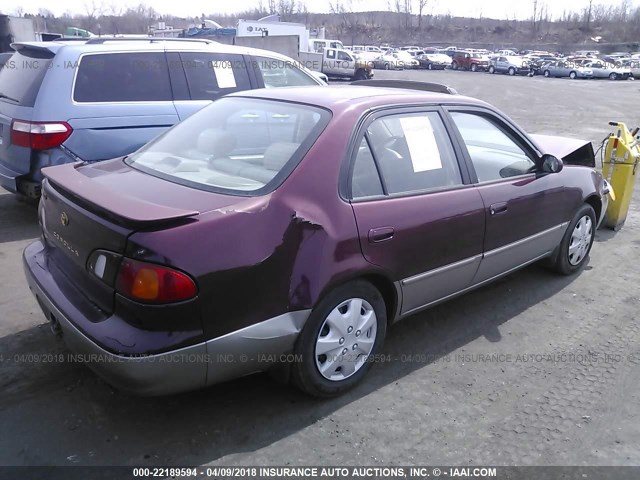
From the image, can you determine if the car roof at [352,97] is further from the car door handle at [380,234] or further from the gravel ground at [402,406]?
the gravel ground at [402,406]

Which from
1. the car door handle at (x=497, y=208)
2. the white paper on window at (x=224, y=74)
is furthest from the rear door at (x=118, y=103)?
the car door handle at (x=497, y=208)

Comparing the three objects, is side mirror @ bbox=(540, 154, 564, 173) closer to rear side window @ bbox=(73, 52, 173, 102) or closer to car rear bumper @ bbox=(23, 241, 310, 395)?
car rear bumper @ bbox=(23, 241, 310, 395)

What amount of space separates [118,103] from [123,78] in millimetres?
306

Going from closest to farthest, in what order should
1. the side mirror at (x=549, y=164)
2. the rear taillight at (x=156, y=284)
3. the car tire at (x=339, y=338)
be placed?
the rear taillight at (x=156, y=284)
the car tire at (x=339, y=338)
the side mirror at (x=549, y=164)

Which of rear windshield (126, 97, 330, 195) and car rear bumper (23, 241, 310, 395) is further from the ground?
rear windshield (126, 97, 330, 195)

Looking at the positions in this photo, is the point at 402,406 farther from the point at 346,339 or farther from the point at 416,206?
the point at 416,206

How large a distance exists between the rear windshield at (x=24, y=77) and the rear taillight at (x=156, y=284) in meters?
3.87

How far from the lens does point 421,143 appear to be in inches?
135

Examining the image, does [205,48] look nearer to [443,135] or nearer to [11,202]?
[11,202]

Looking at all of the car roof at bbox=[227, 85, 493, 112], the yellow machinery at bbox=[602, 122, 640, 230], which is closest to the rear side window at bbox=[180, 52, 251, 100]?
the car roof at bbox=[227, 85, 493, 112]

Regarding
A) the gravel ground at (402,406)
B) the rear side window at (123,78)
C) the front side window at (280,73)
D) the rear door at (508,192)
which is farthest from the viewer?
the front side window at (280,73)

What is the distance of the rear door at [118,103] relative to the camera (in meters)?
5.45

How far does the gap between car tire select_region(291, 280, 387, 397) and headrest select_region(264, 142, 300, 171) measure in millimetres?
731

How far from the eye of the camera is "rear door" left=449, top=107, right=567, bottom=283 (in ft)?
12.3
